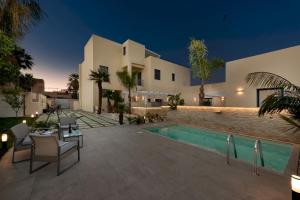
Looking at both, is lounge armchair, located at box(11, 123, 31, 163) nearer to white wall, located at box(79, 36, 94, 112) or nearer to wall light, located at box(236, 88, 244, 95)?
wall light, located at box(236, 88, 244, 95)

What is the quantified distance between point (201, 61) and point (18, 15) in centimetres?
1172

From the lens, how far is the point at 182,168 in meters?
3.69

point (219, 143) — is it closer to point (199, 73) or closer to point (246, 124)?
point (246, 124)

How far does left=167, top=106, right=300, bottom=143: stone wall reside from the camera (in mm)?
6770

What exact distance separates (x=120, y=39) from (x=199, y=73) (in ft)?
74.4

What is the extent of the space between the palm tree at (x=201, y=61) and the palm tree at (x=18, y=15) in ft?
36.3

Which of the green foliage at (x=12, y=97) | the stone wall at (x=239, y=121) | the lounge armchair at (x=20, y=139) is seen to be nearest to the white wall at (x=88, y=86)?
the green foliage at (x=12, y=97)

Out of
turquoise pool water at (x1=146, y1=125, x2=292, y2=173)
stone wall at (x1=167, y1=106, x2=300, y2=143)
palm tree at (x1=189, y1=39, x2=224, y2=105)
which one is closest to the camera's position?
turquoise pool water at (x1=146, y1=125, x2=292, y2=173)

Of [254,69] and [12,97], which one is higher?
[254,69]

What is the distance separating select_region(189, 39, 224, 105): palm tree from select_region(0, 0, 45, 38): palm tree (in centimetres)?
1108

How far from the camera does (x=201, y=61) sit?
40.0 ft

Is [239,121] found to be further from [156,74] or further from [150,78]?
[156,74]

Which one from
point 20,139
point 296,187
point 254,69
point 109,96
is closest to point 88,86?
point 109,96

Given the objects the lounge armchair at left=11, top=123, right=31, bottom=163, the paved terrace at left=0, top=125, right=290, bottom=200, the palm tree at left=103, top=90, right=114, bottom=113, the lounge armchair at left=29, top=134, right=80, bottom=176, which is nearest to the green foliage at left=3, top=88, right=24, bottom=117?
the palm tree at left=103, top=90, right=114, bottom=113
